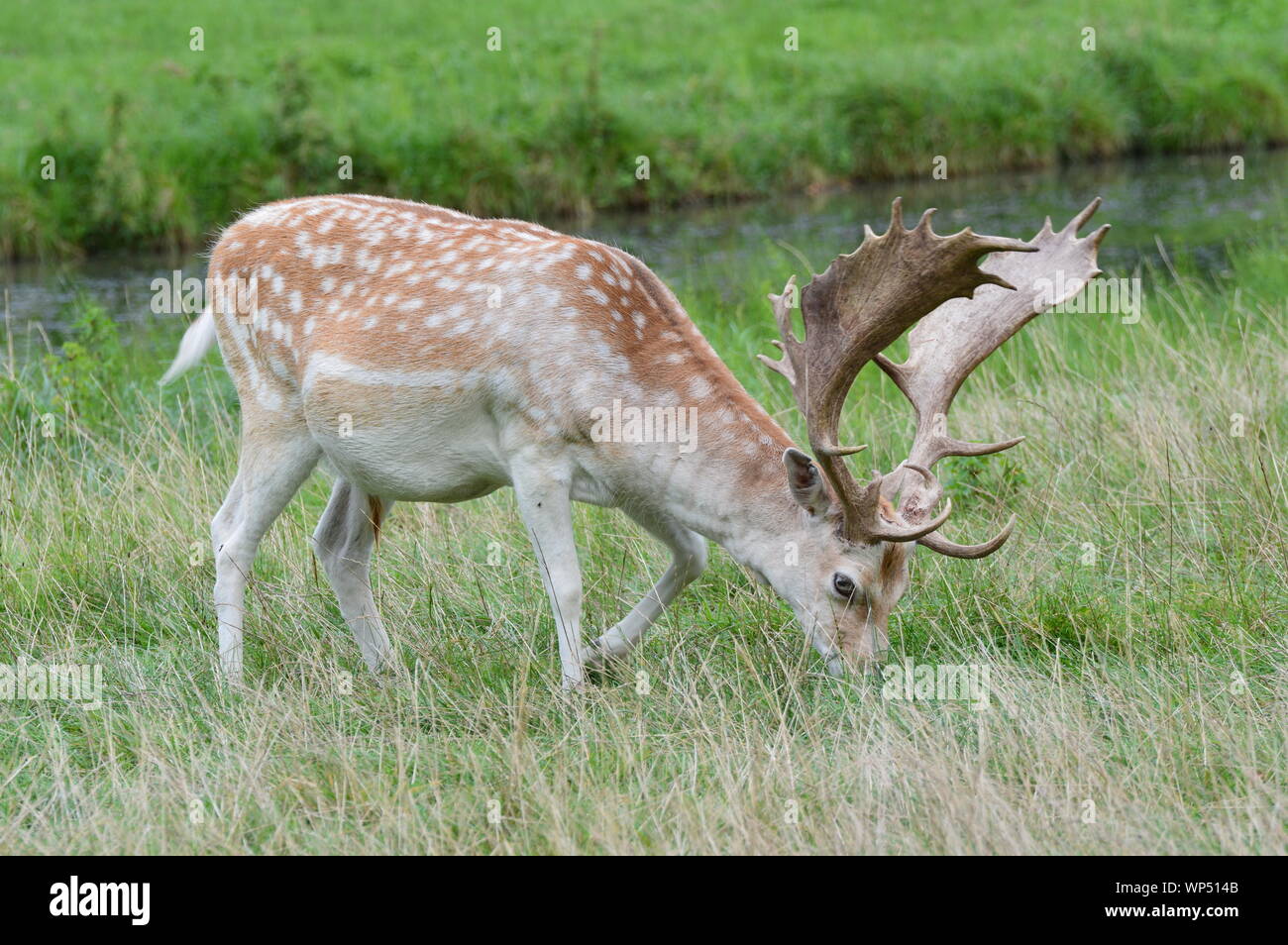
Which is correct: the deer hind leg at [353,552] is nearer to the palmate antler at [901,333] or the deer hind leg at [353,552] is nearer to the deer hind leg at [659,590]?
the deer hind leg at [659,590]

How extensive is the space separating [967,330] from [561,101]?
11466 millimetres

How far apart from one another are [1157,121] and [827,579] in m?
14.9

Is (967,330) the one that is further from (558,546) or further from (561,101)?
(561,101)

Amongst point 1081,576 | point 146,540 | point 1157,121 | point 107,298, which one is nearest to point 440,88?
point 107,298

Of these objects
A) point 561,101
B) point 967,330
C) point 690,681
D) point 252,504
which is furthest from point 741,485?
point 561,101

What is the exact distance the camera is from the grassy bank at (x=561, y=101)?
585 inches

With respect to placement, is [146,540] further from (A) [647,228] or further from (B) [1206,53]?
(B) [1206,53]

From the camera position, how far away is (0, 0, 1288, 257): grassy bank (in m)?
14.9

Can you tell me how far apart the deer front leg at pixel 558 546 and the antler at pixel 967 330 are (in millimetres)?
1019

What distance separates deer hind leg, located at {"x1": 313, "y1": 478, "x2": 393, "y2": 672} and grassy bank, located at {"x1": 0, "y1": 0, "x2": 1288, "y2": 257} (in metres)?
8.64

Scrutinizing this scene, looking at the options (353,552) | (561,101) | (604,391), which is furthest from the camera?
(561,101)

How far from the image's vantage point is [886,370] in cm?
512

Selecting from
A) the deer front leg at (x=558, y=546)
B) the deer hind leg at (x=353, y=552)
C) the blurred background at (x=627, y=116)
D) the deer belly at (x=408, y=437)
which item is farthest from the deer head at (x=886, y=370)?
the blurred background at (x=627, y=116)

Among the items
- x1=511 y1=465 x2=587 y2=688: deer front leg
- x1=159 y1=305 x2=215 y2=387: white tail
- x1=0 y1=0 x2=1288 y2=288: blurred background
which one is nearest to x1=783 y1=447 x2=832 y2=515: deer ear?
x1=511 y1=465 x2=587 y2=688: deer front leg
